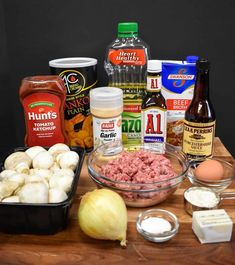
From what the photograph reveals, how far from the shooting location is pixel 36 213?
0.62 metres

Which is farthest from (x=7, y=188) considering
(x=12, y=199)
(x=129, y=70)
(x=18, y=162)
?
(x=129, y=70)

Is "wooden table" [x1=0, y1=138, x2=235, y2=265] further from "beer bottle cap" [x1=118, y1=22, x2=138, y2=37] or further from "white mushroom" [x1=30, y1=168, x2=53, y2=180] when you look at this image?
"beer bottle cap" [x1=118, y1=22, x2=138, y2=37]

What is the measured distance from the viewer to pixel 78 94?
3.19ft

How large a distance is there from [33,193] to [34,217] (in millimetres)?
46

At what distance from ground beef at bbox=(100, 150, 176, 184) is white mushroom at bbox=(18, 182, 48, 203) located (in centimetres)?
17

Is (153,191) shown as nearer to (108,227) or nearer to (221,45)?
(108,227)

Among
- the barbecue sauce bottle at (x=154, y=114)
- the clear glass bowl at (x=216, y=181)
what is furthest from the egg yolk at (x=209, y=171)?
the barbecue sauce bottle at (x=154, y=114)

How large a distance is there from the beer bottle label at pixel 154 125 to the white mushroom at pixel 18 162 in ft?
1.08

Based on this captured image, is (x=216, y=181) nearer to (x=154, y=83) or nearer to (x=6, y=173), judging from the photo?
(x=154, y=83)

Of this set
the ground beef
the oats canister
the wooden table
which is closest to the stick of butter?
the wooden table

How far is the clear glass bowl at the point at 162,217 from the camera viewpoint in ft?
2.05

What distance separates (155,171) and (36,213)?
0.28 meters

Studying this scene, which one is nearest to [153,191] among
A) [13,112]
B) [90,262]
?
[90,262]

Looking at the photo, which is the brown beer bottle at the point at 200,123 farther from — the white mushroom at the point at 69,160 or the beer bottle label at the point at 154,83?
the white mushroom at the point at 69,160
